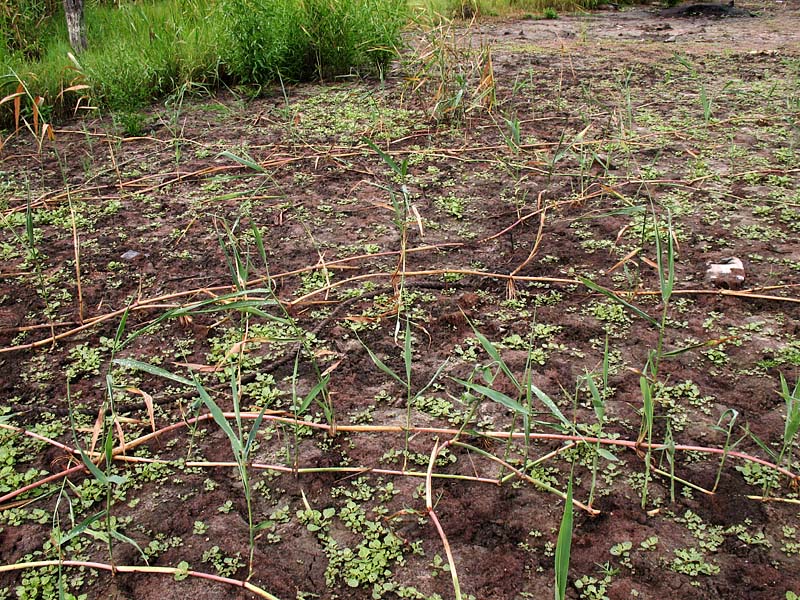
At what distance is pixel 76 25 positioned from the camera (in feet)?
13.6

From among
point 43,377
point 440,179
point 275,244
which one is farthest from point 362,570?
point 440,179

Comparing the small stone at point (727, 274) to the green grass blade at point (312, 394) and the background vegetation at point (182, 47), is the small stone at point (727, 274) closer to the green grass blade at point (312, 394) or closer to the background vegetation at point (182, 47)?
the green grass blade at point (312, 394)

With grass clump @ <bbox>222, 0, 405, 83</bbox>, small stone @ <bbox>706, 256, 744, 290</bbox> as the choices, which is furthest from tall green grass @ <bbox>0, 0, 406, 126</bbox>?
small stone @ <bbox>706, 256, 744, 290</bbox>

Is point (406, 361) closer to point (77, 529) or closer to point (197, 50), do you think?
point (77, 529)

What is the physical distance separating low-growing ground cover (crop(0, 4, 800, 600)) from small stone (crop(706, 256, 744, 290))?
42 mm

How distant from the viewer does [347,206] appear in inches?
110

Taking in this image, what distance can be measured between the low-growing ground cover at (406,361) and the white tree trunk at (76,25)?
0.91 metres

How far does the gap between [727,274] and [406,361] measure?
3.85ft

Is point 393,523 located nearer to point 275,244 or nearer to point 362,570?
point 362,570

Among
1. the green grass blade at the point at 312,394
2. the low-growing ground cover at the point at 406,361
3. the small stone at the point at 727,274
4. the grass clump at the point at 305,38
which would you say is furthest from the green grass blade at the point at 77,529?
the grass clump at the point at 305,38

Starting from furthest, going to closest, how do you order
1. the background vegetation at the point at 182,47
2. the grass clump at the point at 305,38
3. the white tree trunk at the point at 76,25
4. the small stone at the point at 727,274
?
the white tree trunk at the point at 76,25
the grass clump at the point at 305,38
the background vegetation at the point at 182,47
the small stone at the point at 727,274

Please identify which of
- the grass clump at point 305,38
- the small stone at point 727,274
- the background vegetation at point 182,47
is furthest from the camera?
the grass clump at point 305,38

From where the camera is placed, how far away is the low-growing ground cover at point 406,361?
1.38m

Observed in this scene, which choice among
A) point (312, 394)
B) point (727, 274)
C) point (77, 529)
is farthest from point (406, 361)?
point (727, 274)
